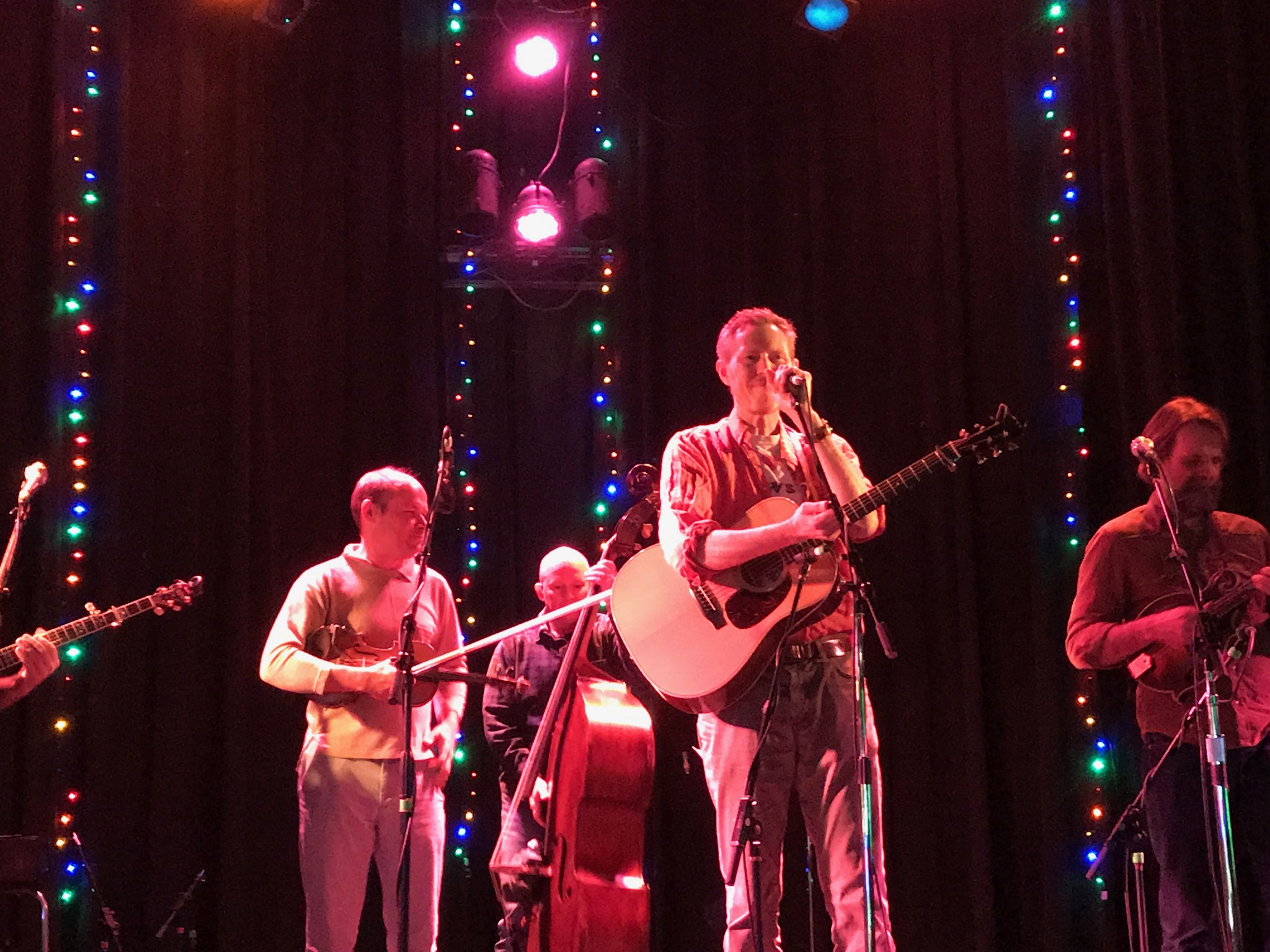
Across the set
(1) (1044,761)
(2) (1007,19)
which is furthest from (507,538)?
(2) (1007,19)

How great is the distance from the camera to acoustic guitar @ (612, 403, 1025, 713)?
3309mm

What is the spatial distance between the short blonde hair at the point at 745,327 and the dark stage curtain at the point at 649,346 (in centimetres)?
160

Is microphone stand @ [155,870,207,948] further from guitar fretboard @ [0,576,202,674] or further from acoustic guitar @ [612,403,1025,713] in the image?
acoustic guitar @ [612,403,1025,713]

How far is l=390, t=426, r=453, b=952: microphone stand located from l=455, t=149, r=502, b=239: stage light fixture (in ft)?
5.85

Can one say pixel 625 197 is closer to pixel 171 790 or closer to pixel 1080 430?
pixel 1080 430

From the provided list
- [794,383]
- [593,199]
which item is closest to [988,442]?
[794,383]

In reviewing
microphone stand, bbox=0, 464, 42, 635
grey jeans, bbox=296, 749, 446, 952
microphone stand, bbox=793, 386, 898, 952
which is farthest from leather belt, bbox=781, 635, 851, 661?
microphone stand, bbox=0, 464, 42, 635

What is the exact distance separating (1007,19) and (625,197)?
1793 millimetres

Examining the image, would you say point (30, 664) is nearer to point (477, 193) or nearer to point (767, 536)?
point (477, 193)

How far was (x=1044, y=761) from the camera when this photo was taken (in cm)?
487

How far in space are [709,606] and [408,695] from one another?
0.92 m

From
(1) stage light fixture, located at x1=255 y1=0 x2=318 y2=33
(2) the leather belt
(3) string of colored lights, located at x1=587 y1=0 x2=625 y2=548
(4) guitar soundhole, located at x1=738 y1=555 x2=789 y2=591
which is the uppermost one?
(1) stage light fixture, located at x1=255 y1=0 x2=318 y2=33

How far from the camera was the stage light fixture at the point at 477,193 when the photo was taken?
548 centimetres

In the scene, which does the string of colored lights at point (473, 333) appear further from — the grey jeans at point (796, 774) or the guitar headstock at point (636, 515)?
the grey jeans at point (796, 774)
